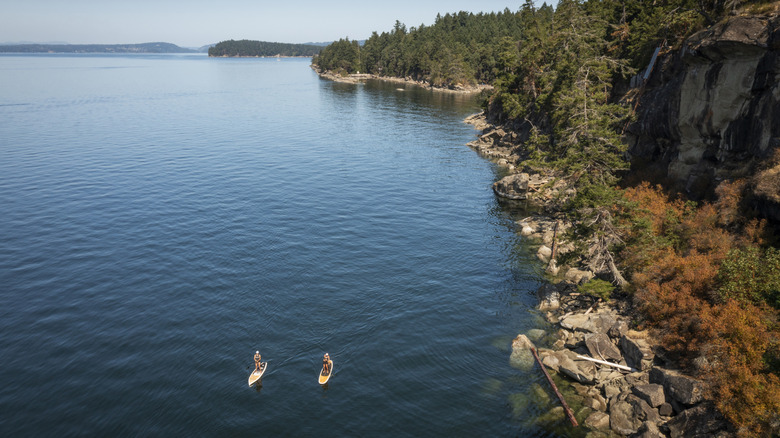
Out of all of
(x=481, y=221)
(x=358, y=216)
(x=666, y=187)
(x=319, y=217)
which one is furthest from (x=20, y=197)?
(x=666, y=187)

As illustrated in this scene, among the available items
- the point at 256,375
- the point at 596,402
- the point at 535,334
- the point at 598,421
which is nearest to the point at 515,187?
the point at 535,334

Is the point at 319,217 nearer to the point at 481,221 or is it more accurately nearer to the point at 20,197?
the point at 481,221

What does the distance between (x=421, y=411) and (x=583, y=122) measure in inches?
1161

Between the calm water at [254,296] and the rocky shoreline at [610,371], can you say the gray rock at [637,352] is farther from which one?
the calm water at [254,296]

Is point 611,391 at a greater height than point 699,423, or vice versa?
point 699,423

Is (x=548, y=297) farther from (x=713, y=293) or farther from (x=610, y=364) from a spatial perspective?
(x=713, y=293)

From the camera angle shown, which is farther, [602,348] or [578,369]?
[602,348]

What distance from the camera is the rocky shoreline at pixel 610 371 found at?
25.7 metres

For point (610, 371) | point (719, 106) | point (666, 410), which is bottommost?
point (610, 371)

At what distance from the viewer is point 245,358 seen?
111ft

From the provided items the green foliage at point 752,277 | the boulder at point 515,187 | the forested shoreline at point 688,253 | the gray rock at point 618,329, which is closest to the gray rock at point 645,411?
the forested shoreline at point 688,253

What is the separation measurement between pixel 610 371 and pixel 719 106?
29284 millimetres

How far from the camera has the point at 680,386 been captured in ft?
87.4

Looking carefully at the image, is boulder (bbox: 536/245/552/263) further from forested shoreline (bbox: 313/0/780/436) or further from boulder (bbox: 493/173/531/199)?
boulder (bbox: 493/173/531/199)
